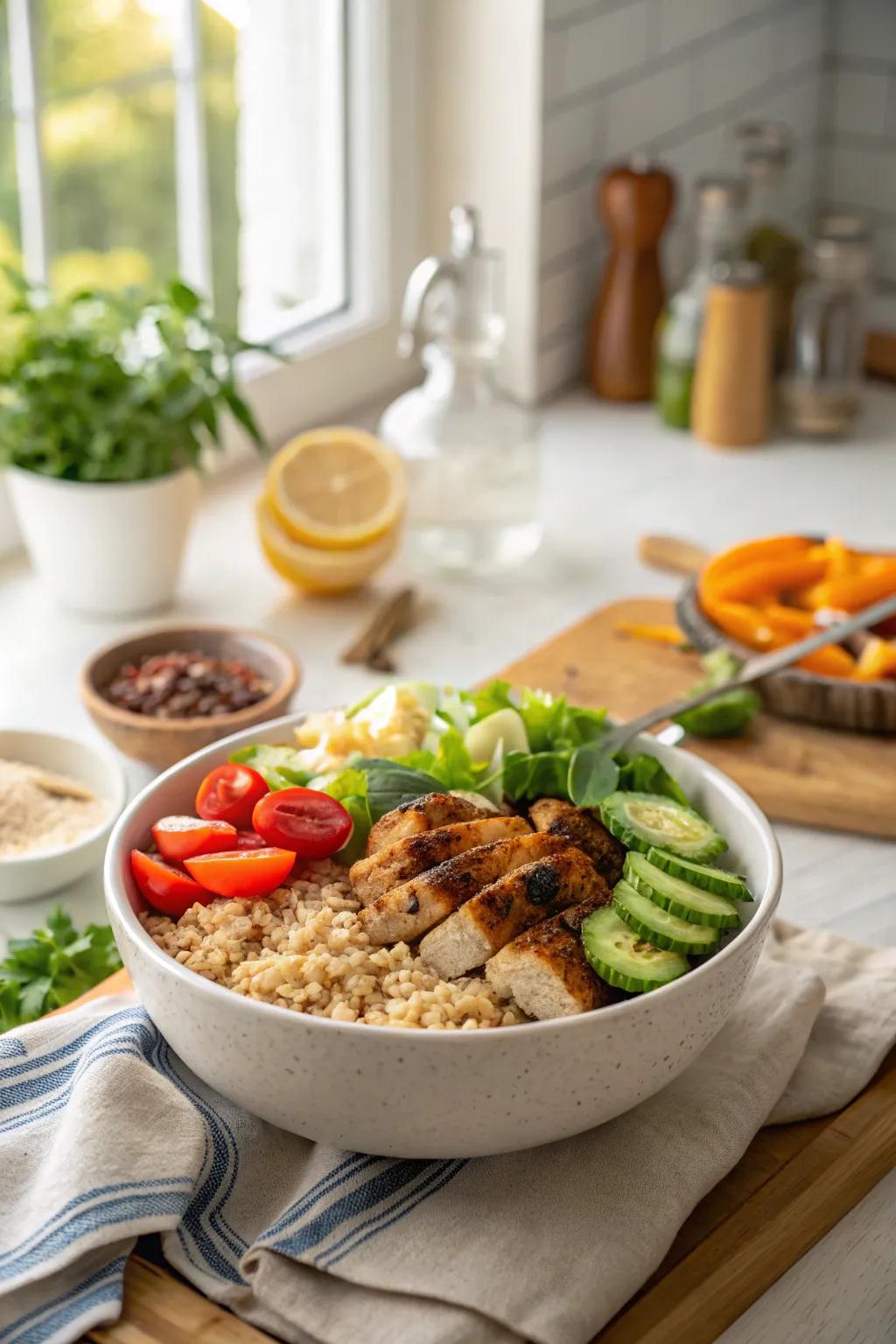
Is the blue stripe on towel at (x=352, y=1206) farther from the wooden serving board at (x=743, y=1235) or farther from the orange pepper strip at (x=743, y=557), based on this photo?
the orange pepper strip at (x=743, y=557)

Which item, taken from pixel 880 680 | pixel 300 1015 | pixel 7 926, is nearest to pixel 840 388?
pixel 880 680

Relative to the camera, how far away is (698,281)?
214cm

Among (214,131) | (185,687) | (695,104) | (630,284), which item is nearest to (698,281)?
(630,284)

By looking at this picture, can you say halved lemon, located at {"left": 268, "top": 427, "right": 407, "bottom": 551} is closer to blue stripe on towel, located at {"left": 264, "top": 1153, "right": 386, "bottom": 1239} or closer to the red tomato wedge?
the red tomato wedge

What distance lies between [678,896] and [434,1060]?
0.18m

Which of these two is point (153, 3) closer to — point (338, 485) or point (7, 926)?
point (338, 485)

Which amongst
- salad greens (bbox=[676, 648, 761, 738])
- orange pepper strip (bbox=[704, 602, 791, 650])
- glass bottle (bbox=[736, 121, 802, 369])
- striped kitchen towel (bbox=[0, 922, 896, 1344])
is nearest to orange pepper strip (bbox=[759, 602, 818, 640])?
orange pepper strip (bbox=[704, 602, 791, 650])

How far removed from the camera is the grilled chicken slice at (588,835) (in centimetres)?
99

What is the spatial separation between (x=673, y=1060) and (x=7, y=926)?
0.53 m

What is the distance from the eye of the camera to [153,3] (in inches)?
77.3

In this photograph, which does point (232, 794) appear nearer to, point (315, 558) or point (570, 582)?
point (315, 558)

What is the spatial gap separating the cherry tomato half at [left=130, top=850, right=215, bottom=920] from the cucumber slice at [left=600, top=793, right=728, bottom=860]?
0.24 m

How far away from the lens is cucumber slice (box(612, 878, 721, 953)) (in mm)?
897

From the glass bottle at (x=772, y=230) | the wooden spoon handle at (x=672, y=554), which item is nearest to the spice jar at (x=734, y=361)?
the glass bottle at (x=772, y=230)
